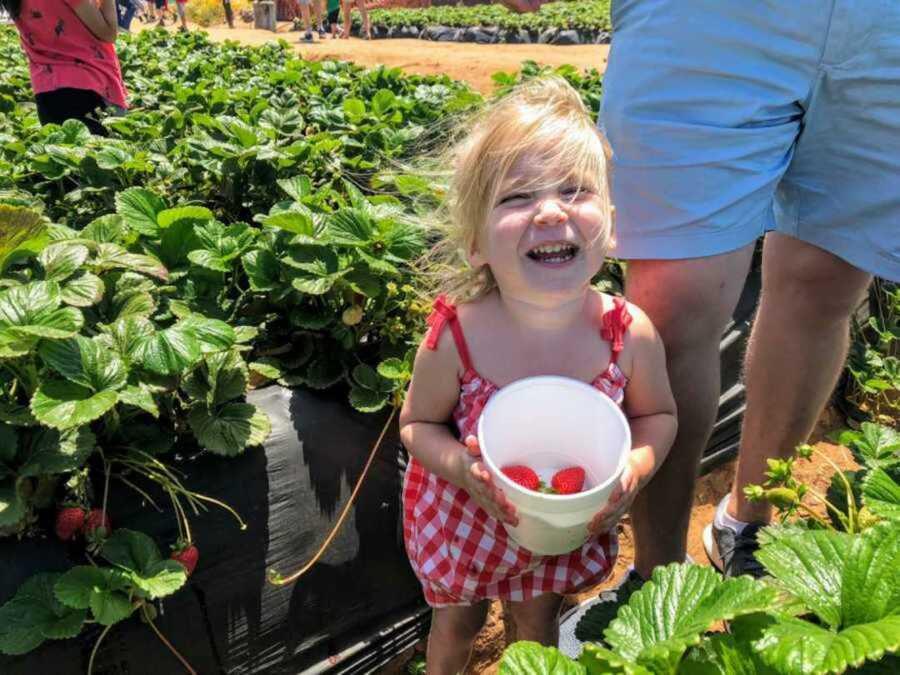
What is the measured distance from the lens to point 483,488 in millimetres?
1215

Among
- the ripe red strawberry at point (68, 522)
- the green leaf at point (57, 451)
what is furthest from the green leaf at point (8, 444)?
the ripe red strawberry at point (68, 522)

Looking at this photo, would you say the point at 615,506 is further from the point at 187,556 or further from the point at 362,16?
the point at 362,16

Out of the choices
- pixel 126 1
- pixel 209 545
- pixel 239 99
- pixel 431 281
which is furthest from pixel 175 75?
pixel 126 1

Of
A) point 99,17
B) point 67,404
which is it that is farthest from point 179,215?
point 99,17

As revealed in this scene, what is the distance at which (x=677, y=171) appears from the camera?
1530 millimetres

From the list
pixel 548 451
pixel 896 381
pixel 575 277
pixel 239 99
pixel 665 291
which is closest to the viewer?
pixel 575 277

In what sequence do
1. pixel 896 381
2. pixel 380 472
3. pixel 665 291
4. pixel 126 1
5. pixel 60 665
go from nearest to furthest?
1. pixel 60 665
2. pixel 665 291
3. pixel 380 472
4. pixel 896 381
5. pixel 126 1

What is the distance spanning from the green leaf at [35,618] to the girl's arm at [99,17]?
2.80 m

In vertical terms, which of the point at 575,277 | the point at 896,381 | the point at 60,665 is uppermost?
the point at 575,277

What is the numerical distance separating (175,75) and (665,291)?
16.1 feet

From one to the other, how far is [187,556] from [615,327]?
929mm

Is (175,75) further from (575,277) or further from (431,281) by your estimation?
(575,277)

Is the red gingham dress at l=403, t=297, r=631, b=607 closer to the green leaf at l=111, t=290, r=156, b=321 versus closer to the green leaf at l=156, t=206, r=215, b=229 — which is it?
the green leaf at l=111, t=290, r=156, b=321

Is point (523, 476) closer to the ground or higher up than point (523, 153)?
closer to the ground
